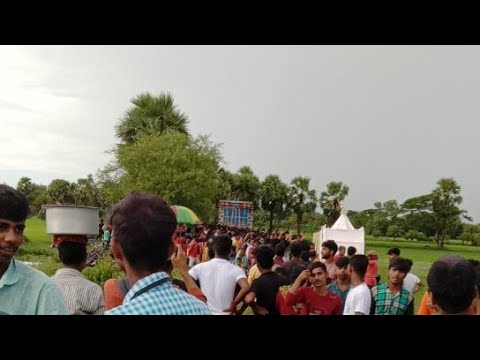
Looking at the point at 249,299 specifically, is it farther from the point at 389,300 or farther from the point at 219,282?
the point at 389,300

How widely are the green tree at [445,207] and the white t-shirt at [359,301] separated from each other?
6303cm

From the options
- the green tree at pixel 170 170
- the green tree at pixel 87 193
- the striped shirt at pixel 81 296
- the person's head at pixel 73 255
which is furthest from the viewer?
the green tree at pixel 87 193

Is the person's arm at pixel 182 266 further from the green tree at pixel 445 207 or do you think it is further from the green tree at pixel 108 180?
the green tree at pixel 445 207

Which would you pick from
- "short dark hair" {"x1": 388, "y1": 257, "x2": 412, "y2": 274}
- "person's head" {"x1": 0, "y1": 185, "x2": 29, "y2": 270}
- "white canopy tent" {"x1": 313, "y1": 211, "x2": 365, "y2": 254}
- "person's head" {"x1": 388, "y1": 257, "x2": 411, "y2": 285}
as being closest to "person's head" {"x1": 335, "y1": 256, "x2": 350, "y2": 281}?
"short dark hair" {"x1": 388, "y1": 257, "x2": 412, "y2": 274}

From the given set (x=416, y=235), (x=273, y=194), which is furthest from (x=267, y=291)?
(x=416, y=235)

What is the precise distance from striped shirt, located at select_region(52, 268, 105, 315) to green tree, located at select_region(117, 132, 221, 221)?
30339 millimetres

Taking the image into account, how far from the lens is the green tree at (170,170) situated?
34469 millimetres

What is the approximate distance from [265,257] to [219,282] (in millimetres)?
535

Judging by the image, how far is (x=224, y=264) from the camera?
233 inches

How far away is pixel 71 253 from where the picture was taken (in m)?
3.80

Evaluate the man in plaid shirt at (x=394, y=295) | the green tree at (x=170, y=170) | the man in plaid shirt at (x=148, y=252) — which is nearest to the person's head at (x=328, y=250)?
the man in plaid shirt at (x=394, y=295)

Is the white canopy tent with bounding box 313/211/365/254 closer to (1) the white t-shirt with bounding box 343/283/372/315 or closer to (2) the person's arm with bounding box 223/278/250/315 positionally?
(2) the person's arm with bounding box 223/278/250/315
